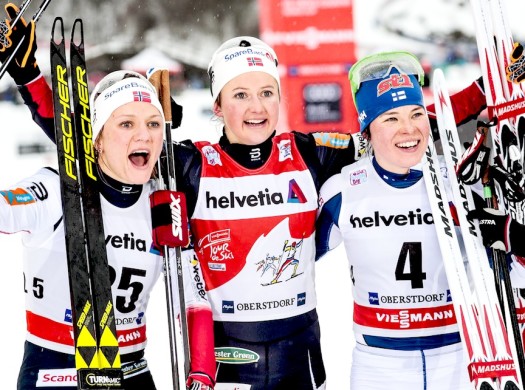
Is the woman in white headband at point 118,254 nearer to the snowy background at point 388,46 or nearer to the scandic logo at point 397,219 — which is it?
the scandic logo at point 397,219

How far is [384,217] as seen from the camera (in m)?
3.20

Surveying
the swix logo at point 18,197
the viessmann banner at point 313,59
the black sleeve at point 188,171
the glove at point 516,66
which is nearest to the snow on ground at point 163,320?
the black sleeve at point 188,171

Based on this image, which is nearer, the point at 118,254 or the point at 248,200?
the point at 118,254

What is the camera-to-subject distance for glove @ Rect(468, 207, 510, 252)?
312 cm

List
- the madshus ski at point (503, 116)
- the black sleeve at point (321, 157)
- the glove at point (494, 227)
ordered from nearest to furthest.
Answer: the glove at point (494, 227) → the madshus ski at point (503, 116) → the black sleeve at point (321, 157)

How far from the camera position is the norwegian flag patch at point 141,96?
3.08 meters

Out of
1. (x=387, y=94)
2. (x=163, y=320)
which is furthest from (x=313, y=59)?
(x=387, y=94)

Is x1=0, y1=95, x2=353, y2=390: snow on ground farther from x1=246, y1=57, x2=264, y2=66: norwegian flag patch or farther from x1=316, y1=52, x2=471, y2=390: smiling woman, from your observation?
x1=316, y1=52, x2=471, y2=390: smiling woman

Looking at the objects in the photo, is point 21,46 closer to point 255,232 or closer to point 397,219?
point 255,232

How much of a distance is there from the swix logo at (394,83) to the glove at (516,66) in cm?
45

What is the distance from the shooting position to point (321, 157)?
3373mm

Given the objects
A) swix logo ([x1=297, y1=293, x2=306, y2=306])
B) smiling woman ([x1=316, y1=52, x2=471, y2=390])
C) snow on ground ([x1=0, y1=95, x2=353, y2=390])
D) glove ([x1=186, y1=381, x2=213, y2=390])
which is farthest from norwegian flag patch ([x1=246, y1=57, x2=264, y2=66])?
glove ([x1=186, y1=381, x2=213, y2=390])

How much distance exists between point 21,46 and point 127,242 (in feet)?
2.92

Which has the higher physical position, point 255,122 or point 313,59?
point 313,59
